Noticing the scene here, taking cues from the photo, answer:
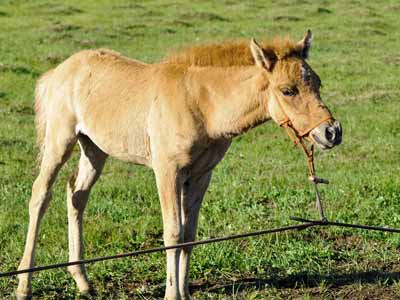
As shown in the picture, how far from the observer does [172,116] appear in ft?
17.6

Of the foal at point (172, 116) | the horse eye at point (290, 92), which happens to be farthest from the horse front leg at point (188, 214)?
the horse eye at point (290, 92)

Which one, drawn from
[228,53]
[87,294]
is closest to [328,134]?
[228,53]

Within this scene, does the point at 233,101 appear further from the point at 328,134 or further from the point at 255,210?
the point at 255,210

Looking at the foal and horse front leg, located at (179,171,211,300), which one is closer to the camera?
the foal

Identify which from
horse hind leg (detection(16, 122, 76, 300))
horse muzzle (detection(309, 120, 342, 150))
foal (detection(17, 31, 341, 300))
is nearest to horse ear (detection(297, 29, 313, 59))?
foal (detection(17, 31, 341, 300))

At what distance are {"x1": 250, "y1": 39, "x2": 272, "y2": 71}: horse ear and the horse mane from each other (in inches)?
1.7

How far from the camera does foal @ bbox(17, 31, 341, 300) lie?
4945 millimetres

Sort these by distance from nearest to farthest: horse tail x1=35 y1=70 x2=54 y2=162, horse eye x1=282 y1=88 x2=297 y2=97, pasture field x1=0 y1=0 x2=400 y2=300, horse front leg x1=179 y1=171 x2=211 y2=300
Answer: horse eye x1=282 y1=88 x2=297 y2=97 → horse front leg x1=179 y1=171 x2=211 y2=300 → pasture field x1=0 y1=0 x2=400 y2=300 → horse tail x1=35 y1=70 x2=54 y2=162

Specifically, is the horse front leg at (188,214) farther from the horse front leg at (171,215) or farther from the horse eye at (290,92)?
the horse eye at (290,92)

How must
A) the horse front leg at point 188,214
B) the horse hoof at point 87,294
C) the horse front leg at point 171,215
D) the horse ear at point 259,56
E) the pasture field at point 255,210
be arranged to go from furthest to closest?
the pasture field at point 255,210, the horse hoof at point 87,294, the horse front leg at point 188,214, the horse front leg at point 171,215, the horse ear at point 259,56

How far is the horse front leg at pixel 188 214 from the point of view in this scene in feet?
18.6

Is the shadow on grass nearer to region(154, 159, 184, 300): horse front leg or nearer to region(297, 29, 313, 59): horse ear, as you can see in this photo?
region(154, 159, 184, 300): horse front leg

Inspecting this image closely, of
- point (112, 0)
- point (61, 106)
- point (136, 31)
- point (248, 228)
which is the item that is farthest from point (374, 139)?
point (112, 0)

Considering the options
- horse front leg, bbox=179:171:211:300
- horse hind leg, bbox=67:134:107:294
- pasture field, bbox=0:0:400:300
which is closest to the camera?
horse front leg, bbox=179:171:211:300
